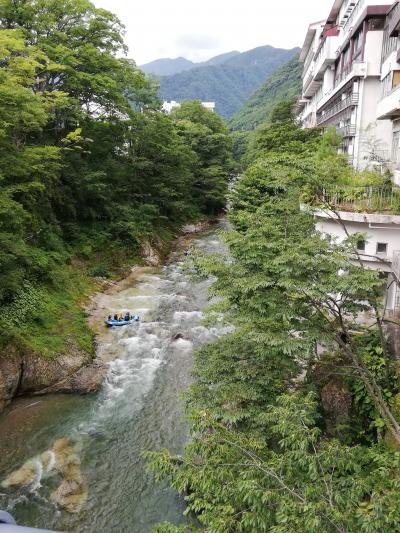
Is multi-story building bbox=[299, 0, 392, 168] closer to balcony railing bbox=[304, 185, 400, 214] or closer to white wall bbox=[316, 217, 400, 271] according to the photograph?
balcony railing bbox=[304, 185, 400, 214]

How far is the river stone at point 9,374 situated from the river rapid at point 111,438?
428 millimetres

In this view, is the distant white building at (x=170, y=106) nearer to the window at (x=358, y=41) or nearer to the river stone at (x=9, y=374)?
the window at (x=358, y=41)

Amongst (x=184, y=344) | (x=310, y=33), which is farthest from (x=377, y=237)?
(x=310, y=33)

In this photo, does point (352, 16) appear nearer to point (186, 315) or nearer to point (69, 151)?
point (69, 151)

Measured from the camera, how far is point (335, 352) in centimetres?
1248

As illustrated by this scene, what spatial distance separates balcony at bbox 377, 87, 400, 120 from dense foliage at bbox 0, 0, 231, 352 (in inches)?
572

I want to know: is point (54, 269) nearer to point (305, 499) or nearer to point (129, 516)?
point (129, 516)

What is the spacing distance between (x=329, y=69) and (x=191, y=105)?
806 inches

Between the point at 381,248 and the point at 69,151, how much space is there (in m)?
20.2

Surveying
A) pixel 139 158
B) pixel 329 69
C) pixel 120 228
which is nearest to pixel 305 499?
pixel 120 228

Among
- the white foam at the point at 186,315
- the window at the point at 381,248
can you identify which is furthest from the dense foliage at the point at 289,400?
the white foam at the point at 186,315

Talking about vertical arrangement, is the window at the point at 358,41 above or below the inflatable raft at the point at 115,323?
above

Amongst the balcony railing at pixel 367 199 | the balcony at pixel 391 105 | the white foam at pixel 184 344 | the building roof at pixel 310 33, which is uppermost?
the building roof at pixel 310 33

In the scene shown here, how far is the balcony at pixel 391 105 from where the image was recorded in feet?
56.2
